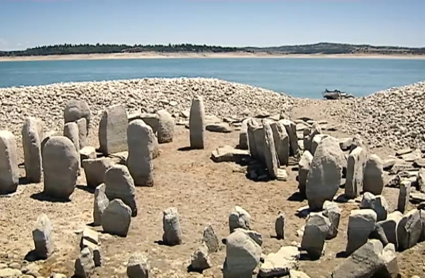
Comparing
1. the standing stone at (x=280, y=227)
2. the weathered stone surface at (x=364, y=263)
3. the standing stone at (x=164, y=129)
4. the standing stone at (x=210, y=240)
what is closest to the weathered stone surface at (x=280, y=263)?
the weathered stone surface at (x=364, y=263)

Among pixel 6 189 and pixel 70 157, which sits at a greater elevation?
pixel 70 157

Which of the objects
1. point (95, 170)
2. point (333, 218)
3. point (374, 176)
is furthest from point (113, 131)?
point (333, 218)

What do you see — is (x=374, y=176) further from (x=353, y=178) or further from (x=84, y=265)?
(x=84, y=265)

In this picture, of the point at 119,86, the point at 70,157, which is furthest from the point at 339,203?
the point at 119,86

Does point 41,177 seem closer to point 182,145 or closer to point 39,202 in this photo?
point 39,202

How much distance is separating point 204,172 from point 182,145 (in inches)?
118

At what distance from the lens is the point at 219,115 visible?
2166 cm

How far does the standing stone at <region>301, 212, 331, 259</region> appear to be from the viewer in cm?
806

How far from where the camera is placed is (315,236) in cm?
806

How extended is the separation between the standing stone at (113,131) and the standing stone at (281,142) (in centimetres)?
394

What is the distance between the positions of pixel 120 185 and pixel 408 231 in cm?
472

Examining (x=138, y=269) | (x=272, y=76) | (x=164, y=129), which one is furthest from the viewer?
(x=272, y=76)

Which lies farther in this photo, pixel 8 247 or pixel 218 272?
pixel 8 247

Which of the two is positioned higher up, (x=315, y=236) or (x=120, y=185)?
(x=120, y=185)
